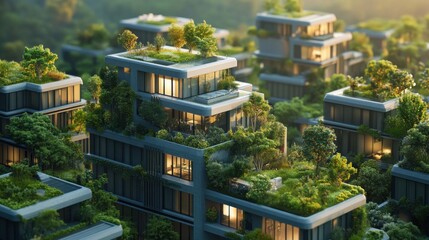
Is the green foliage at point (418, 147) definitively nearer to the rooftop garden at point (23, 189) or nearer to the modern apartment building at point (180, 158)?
the modern apartment building at point (180, 158)

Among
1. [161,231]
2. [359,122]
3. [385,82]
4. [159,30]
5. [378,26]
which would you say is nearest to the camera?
[161,231]

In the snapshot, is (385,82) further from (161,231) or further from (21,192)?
(21,192)

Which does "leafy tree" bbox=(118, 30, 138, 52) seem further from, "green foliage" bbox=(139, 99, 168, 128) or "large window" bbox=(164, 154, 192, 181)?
"large window" bbox=(164, 154, 192, 181)

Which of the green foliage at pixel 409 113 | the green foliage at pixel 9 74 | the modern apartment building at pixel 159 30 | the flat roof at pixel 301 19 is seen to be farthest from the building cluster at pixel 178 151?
the modern apartment building at pixel 159 30

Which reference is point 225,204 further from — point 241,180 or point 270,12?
point 270,12

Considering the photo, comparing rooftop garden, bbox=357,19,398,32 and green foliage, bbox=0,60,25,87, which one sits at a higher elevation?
rooftop garden, bbox=357,19,398,32

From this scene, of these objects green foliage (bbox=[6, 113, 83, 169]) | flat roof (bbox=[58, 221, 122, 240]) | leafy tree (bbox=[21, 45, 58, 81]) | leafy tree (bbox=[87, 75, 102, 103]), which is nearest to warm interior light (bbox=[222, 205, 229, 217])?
flat roof (bbox=[58, 221, 122, 240])

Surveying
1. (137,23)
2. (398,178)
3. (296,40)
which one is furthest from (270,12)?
(398,178)

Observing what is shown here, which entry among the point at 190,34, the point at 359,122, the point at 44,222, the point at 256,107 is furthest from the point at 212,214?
the point at 359,122
